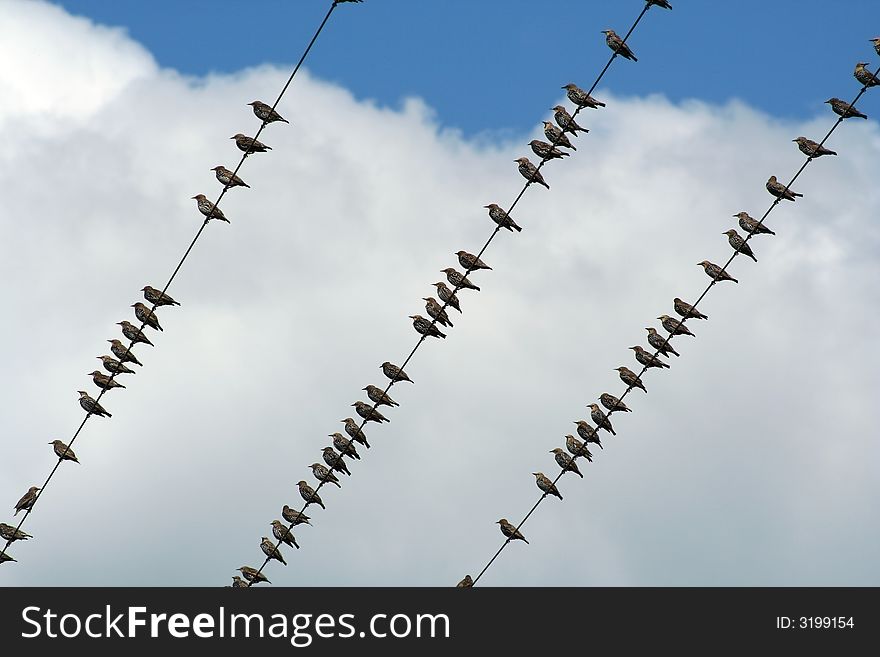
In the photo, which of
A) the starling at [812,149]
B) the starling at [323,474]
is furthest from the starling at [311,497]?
the starling at [812,149]

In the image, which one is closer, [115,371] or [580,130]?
[580,130]

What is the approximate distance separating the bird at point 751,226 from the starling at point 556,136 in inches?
173

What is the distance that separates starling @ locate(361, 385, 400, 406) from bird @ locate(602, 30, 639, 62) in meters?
9.96

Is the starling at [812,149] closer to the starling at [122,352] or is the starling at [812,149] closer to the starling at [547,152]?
the starling at [547,152]

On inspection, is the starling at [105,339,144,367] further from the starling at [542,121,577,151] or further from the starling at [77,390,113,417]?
the starling at [542,121,577,151]

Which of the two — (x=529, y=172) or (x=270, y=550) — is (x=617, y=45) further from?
(x=270, y=550)

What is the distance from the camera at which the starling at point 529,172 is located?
43.3 metres

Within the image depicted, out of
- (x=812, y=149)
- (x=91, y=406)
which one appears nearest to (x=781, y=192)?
(x=812, y=149)

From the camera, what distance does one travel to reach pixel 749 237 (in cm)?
4309

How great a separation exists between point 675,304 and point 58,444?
52.7 ft

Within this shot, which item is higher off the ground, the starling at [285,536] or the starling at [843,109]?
the starling at [843,109]

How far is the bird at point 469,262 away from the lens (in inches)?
1743
